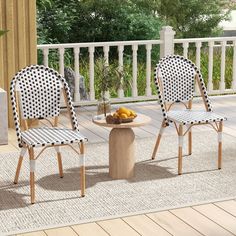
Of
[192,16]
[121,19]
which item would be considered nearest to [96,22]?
[121,19]

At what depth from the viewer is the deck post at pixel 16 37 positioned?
7184 mm

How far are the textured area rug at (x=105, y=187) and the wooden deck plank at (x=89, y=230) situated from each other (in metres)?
0.09

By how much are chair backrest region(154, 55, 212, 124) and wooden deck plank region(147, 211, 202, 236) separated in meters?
1.52

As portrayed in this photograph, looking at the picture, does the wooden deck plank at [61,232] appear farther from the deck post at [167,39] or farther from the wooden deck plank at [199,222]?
the deck post at [167,39]

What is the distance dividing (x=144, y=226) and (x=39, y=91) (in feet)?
4.91

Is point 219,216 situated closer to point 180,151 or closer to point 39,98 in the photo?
point 180,151

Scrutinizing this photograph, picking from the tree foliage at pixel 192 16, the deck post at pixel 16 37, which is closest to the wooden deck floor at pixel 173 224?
the deck post at pixel 16 37

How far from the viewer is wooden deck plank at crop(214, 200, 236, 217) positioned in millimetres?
4871

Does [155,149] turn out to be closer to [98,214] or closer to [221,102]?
[98,214]

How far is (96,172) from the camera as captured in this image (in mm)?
5812

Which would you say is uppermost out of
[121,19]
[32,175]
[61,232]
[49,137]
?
[121,19]

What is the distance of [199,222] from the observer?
467 cm

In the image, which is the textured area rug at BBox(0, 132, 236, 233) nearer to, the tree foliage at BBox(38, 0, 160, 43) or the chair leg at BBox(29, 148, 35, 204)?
the chair leg at BBox(29, 148, 35, 204)

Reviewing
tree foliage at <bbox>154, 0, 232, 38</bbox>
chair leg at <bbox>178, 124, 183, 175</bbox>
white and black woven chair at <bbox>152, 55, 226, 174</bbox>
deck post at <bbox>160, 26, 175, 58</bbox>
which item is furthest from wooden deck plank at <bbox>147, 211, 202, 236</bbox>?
tree foliage at <bbox>154, 0, 232, 38</bbox>
